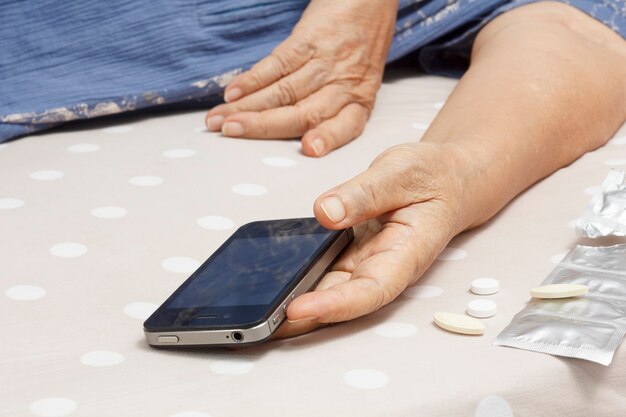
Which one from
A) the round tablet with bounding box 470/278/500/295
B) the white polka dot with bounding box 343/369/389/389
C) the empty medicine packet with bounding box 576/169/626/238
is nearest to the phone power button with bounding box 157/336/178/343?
the white polka dot with bounding box 343/369/389/389

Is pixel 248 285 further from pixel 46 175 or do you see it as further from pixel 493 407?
pixel 46 175

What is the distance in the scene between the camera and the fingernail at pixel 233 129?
3.15 feet

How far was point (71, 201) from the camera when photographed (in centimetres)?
81

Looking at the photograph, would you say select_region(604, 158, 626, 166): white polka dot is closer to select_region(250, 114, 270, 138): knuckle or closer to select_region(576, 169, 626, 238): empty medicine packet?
select_region(576, 169, 626, 238): empty medicine packet

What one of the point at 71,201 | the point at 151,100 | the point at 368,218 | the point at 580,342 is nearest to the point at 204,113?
the point at 151,100

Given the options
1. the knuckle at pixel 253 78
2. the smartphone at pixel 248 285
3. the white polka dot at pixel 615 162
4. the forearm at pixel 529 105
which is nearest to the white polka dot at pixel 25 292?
the smartphone at pixel 248 285

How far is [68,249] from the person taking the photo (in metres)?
0.72

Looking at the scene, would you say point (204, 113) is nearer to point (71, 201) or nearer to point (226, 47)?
point (226, 47)

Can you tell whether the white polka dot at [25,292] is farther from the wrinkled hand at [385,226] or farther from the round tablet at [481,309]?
the round tablet at [481,309]

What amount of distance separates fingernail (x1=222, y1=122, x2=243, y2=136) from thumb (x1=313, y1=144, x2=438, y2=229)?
0.99 feet

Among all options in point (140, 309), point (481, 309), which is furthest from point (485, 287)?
point (140, 309)

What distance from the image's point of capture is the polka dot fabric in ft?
1.74

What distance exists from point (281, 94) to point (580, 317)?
20.0 inches

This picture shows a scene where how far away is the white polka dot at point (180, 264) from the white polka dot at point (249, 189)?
0.44 feet
